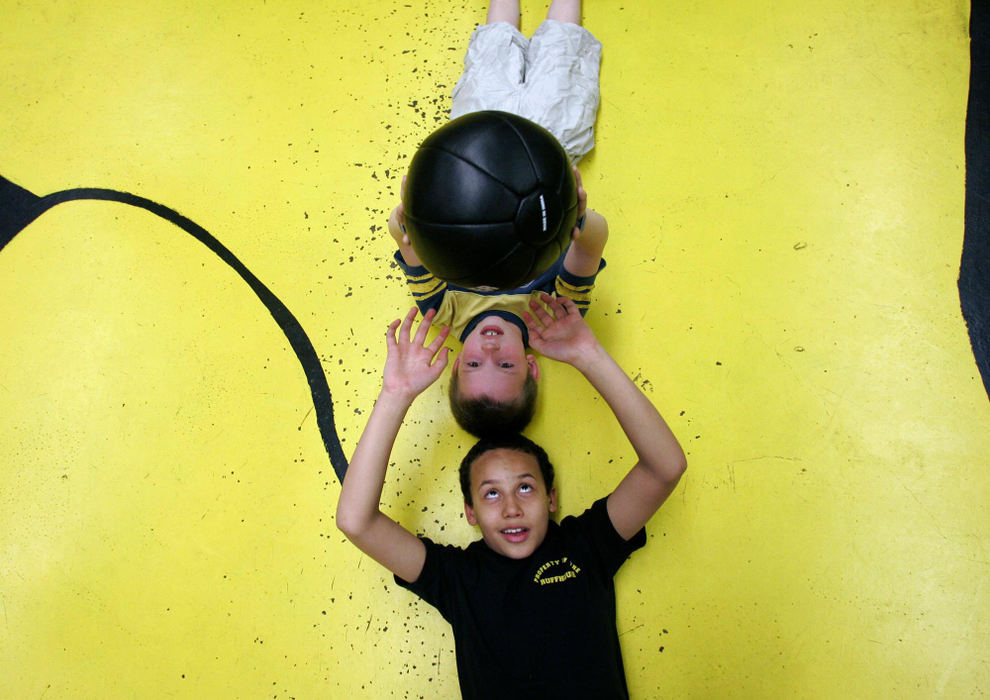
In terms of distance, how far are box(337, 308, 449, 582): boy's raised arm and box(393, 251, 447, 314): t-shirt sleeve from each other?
23 centimetres

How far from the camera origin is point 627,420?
1.42 meters

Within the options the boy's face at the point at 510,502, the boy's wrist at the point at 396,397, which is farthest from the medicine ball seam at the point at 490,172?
the boy's face at the point at 510,502

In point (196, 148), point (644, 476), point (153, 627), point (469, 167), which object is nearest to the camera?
point (469, 167)

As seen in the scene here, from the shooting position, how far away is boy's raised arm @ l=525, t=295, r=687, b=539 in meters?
1.40

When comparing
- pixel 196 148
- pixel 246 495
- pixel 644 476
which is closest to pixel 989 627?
pixel 644 476

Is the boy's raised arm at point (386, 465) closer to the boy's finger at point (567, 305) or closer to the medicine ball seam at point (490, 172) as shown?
the boy's finger at point (567, 305)

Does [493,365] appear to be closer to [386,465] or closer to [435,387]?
[435,387]

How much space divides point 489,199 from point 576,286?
648 millimetres

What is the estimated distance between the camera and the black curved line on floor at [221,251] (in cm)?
182

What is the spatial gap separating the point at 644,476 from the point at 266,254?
1428 mm

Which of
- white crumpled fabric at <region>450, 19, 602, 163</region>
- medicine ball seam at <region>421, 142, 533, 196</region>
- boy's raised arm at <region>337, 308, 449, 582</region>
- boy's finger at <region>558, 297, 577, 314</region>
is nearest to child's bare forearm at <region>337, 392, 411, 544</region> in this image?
boy's raised arm at <region>337, 308, 449, 582</region>

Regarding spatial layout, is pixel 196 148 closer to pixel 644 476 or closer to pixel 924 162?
pixel 644 476

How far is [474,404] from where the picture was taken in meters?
1.63

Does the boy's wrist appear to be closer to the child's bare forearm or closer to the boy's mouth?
the child's bare forearm
